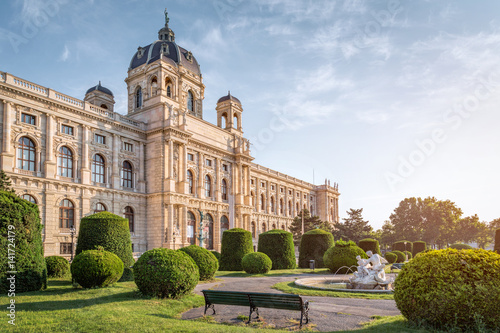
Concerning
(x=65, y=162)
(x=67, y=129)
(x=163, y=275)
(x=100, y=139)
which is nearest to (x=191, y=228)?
(x=100, y=139)

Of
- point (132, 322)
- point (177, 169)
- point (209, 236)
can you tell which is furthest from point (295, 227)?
point (132, 322)

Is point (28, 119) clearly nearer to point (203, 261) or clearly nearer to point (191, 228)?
point (191, 228)

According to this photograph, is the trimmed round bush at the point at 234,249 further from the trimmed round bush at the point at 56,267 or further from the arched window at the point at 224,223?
the arched window at the point at 224,223

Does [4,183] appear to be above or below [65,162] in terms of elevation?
below

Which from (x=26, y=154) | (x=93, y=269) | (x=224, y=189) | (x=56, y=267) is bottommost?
(x=56, y=267)

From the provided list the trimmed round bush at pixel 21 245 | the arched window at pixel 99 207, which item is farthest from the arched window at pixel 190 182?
the trimmed round bush at pixel 21 245

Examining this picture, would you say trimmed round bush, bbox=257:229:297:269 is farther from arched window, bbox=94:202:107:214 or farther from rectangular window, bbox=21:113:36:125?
rectangular window, bbox=21:113:36:125

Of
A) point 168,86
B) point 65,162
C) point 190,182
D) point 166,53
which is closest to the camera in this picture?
point 65,162

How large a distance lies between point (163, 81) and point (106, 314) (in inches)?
1441

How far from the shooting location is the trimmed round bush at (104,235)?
1742 centimetres

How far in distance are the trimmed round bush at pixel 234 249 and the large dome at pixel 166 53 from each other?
83.9 feet

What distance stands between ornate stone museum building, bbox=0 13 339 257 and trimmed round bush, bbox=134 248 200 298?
2087 cm

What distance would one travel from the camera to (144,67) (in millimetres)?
45406

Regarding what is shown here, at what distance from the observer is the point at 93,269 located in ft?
45.3
